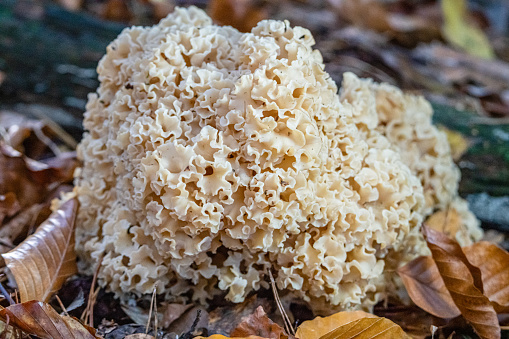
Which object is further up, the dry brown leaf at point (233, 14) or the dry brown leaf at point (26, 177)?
the dry brown leaf at point (233, 14)

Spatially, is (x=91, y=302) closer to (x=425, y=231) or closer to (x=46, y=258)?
(x=46, y=258)

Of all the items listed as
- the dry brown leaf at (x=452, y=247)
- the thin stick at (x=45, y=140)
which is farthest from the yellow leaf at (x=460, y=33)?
the thin stick at (x=45, y=140)

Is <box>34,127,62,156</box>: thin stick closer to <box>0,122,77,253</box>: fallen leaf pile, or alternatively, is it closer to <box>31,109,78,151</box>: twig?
<box>0,122,77,253</box>: fallen leaf pile

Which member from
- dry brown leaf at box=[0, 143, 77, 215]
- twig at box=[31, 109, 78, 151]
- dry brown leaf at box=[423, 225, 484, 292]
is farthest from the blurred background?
dry brown leaf at box=[423, 225, 484, 292]

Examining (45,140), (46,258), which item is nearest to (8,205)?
(46,258)

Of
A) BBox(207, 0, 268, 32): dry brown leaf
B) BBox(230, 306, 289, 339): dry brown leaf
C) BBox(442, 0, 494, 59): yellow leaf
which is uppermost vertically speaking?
BBox(207, 0, 268, 32): dry brown leaf

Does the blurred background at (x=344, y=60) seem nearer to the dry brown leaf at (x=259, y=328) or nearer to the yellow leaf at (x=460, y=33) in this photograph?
the yellow leaf at (x=460, y=33)

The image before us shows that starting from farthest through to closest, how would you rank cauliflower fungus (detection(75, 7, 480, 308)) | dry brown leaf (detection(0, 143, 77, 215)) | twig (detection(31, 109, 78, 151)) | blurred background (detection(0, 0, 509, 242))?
twig (detection(31, 109, 78, 151)), blurred background (detection(0, 0, 509, 242)), dry brown leaf (detection(0, 143, 77, 215)), cauliflower fungus (detection(75, 7, 480, 308))
